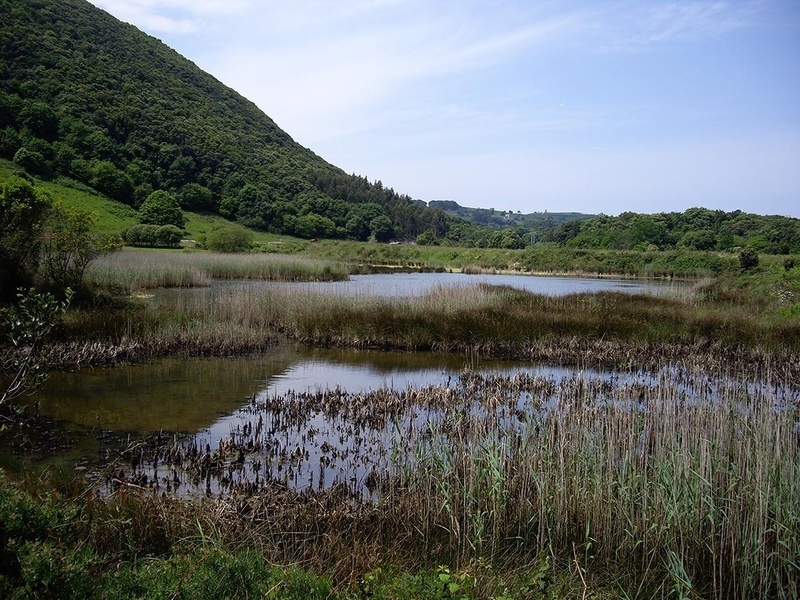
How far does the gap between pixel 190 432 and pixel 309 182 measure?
10014 centimetres

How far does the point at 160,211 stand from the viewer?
63.5 m

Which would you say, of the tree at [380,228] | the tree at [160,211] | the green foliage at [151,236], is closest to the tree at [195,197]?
the tree at [160,211]

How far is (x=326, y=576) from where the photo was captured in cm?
381

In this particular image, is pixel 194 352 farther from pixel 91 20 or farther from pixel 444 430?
pixel 91 20

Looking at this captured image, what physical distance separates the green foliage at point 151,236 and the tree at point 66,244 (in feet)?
111

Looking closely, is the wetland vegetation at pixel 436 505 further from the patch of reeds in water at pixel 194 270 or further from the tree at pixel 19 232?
the patch of reeds in water at pixel 194 270

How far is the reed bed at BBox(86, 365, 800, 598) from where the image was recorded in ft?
15.0

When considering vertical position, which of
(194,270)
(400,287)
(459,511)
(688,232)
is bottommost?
(459,511)

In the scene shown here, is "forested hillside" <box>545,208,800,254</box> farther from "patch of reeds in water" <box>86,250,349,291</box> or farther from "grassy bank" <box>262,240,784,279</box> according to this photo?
"patch of reeds in water" <box>86,250,349,291</box>

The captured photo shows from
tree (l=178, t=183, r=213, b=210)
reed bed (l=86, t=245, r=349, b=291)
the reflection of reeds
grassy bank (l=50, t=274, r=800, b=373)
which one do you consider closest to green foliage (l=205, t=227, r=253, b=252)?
reed bed (l=86, t=245, r=349, b=291)

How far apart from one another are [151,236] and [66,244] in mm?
34897

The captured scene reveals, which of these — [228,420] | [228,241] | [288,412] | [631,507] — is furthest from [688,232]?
[631,507]

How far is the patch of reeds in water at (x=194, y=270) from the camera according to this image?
80.3ft

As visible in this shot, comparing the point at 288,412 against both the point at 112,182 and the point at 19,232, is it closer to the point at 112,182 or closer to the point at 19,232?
the point at 19,232
